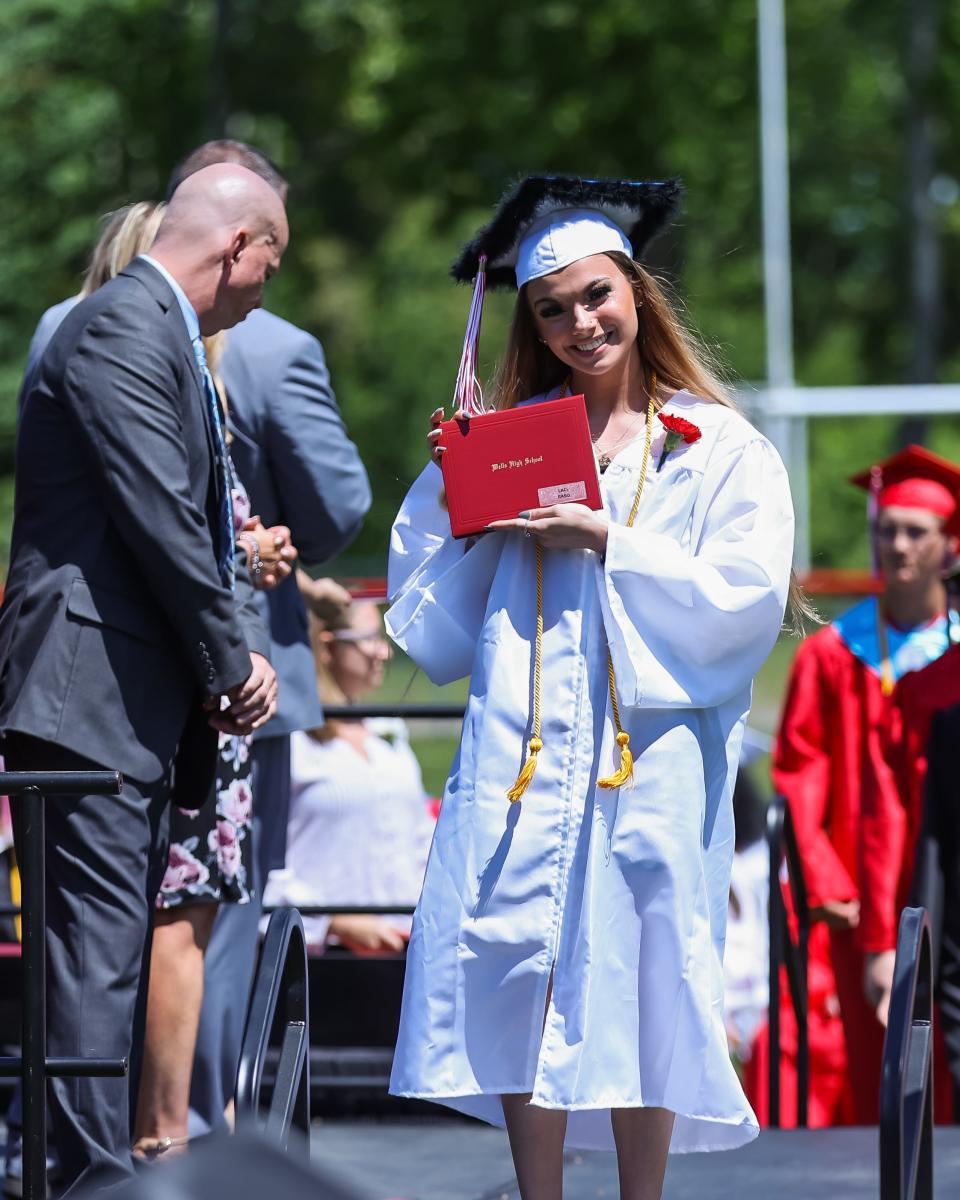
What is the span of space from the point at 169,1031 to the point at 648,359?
5.23ft

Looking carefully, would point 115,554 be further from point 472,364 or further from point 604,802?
point 604,802

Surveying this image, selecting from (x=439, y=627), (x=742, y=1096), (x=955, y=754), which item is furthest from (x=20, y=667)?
(x=955, y=754)

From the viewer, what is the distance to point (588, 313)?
326 cm

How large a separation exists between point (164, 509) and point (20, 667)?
1.21 feet

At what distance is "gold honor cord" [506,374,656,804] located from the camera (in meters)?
3.07

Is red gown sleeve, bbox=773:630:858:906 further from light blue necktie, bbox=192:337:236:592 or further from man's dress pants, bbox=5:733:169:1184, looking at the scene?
man's dress pants, bbox=5:733:169:1184

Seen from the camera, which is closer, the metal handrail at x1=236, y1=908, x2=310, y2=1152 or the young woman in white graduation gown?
the metal handrail at x1=236, y1=908, x2=310, y2=1152

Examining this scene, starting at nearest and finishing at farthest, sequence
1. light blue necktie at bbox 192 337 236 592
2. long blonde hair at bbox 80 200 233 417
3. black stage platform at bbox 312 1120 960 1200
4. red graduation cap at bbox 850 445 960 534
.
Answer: light blue necktie at bbox 192 337 236 592 → long blonde hair at bbox 80 200 233 417 → black stage platform at bbox 312 1120 960 1200 → red graduation cap at bbox 850 445 960 534

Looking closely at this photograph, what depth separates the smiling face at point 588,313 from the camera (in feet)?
10.7

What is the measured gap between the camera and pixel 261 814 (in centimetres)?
415

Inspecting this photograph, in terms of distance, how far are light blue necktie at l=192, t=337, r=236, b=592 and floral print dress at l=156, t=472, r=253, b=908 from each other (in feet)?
1.22

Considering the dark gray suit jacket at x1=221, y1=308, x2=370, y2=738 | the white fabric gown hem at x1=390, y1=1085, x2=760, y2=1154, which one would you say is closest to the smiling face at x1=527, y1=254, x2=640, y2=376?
the dark gray suit jacket at x1=221, y1=308, x2=370, y2=738

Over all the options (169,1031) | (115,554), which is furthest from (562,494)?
(169,1031)

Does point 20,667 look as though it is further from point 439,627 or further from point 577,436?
point 577,436
